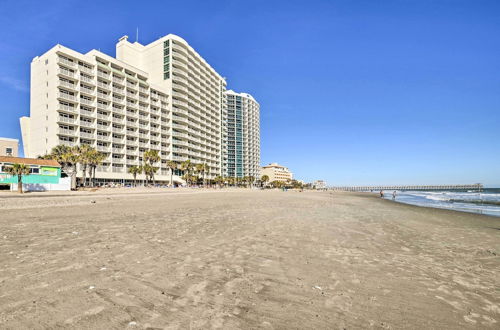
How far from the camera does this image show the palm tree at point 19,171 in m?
39.1

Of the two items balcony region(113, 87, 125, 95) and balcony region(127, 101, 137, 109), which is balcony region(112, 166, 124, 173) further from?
balcony region(113, 87, 125, 95)

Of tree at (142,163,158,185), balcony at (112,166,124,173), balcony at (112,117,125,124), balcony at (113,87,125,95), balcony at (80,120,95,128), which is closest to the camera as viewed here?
balcony at (80,120,95,128)

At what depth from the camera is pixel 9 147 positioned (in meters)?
66.8

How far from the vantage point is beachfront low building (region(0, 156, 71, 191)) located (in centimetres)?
4222

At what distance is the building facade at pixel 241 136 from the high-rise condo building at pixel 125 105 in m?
27.6

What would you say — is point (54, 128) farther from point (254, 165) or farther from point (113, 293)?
point (254, 165)

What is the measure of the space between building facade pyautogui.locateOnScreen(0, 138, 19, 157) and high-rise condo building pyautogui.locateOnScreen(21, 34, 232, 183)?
2993 millimetres

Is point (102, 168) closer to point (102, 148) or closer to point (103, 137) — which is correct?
point (102, 148)

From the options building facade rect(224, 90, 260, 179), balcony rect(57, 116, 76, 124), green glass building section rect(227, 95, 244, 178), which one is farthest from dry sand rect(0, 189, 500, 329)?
green glass building section rect(227, 95, 244, 178)

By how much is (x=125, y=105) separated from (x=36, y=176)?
127 feet

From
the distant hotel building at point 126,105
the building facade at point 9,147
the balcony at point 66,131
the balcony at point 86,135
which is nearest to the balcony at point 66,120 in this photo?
the distant hotel building at point 126,105

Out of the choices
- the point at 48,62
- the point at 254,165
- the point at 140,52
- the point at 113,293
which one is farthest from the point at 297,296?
the point at 254,165

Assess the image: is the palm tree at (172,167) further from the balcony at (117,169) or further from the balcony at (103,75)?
the balcony at (103,75)

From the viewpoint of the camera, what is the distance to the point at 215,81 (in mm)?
124625
